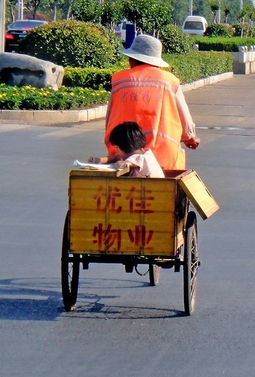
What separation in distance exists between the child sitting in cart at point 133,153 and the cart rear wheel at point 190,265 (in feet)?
1.26

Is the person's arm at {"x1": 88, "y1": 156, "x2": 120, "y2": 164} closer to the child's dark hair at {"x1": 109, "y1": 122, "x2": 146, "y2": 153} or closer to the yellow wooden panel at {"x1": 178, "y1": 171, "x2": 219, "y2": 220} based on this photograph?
the child's dark hair at {"x1": 109, "y1": 122, "x2": 146, "y2": 153}

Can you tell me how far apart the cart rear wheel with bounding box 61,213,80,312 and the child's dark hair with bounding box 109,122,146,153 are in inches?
23.1

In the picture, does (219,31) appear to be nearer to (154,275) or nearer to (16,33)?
(16,33)

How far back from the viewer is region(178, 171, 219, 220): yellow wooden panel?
23.0ft

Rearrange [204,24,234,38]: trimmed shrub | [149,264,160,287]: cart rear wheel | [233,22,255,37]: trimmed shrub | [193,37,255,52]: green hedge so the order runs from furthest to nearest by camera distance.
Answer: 1. [233,22,255,37]: trimmed shrub
2. [204,24,234,38]: trimmed shrub
3. [193,37,255,52]: green hedge
4. [149,264,160,287]: cart rear wheel

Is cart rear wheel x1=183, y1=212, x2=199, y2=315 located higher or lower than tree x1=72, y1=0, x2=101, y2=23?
higher

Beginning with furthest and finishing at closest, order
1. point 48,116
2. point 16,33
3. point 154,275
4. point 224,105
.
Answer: point 16,33 < point 224,105 < point 48,116 < point 154,275

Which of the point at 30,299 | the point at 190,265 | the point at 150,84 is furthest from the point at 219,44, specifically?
the point at 190,265

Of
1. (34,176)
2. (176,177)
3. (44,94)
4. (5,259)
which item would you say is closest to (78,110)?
(44,94)

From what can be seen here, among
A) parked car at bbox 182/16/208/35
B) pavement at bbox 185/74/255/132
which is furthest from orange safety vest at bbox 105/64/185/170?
parked car at bbox 182/16/208/35

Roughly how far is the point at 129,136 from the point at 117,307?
3.67 ft

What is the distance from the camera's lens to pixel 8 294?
784 centimetres

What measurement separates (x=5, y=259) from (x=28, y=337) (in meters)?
2.37

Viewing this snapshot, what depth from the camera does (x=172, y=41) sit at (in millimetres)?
38125
